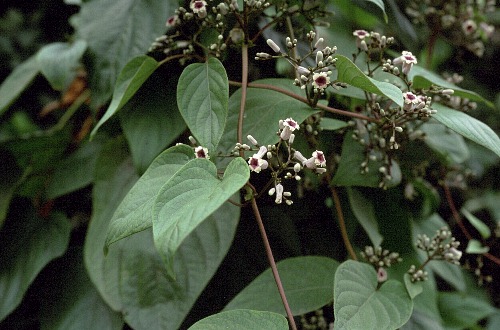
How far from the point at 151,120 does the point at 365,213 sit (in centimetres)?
41

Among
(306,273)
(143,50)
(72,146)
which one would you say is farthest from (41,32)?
(306,273)

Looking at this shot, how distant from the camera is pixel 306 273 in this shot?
0.79 m

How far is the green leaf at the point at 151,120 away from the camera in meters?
0.89

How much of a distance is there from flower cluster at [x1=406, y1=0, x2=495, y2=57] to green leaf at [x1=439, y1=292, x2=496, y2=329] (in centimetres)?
60

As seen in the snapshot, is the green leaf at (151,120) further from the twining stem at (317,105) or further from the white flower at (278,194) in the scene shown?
the white flower at (278,194)

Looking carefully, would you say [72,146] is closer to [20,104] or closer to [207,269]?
[207,269]

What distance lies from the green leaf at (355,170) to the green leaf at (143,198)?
294 mm

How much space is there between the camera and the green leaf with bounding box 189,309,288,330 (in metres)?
0.59

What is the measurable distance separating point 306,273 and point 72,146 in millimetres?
681

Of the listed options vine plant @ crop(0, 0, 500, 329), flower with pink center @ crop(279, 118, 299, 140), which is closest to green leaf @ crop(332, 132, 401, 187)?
vine plant @ crop(0, 0, 500, 329)

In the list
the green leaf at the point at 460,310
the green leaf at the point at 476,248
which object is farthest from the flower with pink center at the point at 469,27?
the green leaf at the point at 460,310

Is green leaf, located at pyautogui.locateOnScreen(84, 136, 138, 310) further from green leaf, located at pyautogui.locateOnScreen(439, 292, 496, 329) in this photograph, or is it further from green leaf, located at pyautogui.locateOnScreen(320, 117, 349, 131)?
green leaf, located at pyautogui.locateOnScreen(439, 292, 496, 329)

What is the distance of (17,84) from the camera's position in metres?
1.20

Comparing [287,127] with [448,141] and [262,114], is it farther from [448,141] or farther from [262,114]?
[448,141]
